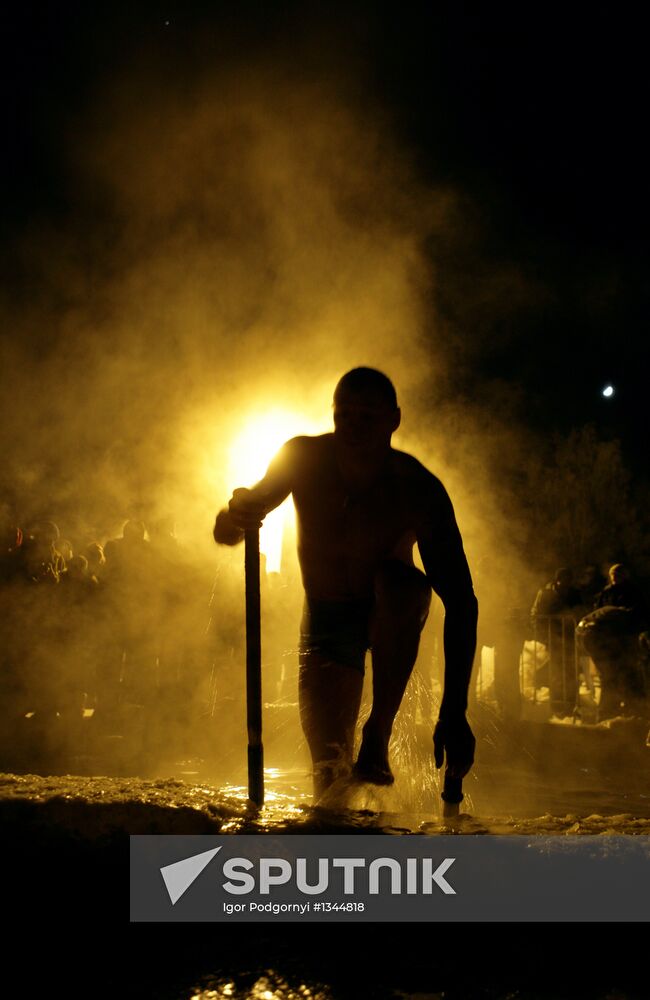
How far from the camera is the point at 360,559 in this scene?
146 inches

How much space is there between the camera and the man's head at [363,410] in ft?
11.7

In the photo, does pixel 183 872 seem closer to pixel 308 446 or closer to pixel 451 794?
pixel 451 794

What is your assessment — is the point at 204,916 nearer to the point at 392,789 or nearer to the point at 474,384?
the point at 392,789

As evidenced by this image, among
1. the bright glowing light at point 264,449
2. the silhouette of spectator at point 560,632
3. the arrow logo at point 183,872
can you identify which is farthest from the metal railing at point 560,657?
the arrow logo at point 183,872

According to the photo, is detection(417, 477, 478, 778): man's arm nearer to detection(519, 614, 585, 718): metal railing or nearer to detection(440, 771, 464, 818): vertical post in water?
detection(440, 771, 464, 818): vertical post in water

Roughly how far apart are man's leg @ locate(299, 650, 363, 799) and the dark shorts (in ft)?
0.10

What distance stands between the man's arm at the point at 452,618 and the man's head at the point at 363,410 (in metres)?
0.30

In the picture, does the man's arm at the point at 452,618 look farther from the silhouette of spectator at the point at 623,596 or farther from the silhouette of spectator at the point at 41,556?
the silhouette of spectator at the point at 623,596

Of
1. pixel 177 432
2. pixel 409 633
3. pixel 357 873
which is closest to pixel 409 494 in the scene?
pixel 409 633

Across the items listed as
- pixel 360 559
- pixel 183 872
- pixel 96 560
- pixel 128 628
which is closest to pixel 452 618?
pixel 360 559

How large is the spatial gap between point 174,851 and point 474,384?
19901mm

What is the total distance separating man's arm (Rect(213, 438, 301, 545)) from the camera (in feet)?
10.6

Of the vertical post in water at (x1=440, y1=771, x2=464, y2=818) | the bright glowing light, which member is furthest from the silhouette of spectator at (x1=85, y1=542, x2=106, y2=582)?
the vertical post in water at (x1=440, y1=771, x2=464, y2=818)

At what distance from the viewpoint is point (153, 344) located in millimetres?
12992
